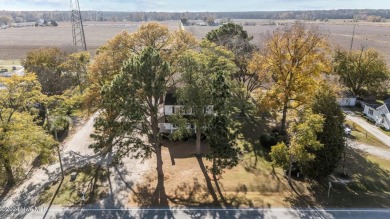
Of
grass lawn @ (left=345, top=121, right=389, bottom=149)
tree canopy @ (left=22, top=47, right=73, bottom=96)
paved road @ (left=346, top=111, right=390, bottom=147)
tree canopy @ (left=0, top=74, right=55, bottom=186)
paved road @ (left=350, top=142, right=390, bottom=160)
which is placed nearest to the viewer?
tree canopy @ (left=0, top=74, right=55, bottom=186)

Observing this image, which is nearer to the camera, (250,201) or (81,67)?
(250,201)

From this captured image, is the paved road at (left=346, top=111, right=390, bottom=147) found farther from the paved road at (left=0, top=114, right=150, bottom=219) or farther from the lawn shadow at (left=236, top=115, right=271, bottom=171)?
the paved road at (left=0, top=114, right=150, bottom=219)

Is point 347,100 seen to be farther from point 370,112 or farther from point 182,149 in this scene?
point 182,149

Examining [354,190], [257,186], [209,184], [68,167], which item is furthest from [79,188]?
[354,190]

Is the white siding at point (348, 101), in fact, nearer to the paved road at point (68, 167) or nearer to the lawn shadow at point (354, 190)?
the lawn shadow at point (354, 190)

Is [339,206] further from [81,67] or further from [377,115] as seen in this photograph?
[81,67]

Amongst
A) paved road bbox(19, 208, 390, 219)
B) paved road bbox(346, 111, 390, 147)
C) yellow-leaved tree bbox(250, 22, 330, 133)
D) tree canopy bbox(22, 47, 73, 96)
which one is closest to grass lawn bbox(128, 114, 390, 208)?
paved road bbox(19, 208, 390, 219)

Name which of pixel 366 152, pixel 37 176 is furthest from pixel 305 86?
pixel 37 176
